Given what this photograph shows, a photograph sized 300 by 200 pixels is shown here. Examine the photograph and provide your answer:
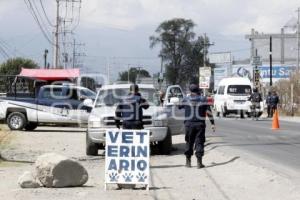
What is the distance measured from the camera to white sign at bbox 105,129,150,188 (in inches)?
445

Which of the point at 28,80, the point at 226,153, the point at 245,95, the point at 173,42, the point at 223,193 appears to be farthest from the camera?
the point at 173,42

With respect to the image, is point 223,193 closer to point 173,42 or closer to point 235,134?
point 235,134

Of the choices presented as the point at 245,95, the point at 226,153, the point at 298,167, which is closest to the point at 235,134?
the point at 226,153

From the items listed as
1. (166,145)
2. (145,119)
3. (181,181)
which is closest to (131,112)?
(145,119)

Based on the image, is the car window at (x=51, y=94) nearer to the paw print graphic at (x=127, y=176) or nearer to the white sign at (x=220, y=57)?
the paw print graphic at (x=127, y=176)

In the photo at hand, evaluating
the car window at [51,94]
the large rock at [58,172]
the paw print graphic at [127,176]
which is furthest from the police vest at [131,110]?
the car window at [51,94]

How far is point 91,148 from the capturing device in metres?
17.3

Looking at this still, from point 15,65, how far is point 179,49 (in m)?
38.3

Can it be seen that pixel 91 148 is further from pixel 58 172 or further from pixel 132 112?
pixel 58 172

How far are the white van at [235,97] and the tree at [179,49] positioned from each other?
2776 inches

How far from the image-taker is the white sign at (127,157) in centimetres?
1131

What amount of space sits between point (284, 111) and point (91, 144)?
31.0 meters

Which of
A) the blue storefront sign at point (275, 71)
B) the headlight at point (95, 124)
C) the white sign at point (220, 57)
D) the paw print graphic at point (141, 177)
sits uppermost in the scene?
the white sign at point (220, 57)

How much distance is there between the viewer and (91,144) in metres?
A: 17.1
